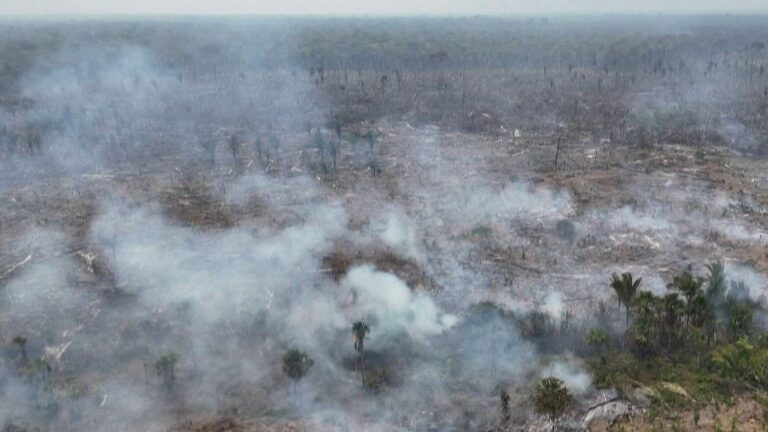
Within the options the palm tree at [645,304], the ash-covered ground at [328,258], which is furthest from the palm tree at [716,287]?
the palm tree at [645,304]

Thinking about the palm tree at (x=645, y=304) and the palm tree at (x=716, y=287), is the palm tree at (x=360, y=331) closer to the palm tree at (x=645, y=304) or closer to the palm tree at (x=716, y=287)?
the palm tree at (x=645, y=304)

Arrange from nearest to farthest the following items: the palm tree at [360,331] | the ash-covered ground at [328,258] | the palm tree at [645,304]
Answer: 1. the ash-covered ground at [328,258]
2. the palm tree at [360,331]
3. the palm tree at [645,304]

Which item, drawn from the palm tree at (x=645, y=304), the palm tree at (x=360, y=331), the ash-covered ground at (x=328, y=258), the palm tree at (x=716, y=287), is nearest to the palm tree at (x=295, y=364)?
the ash-covered ground at (x=328, y=258)

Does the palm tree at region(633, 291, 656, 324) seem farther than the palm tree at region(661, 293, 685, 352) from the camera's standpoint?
Yes

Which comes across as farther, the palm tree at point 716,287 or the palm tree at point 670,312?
the palm tree at point 716,287

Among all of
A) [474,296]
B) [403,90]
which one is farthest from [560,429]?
[403,90]

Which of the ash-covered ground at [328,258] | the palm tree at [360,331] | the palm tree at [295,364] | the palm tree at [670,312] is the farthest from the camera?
the palm tree at [670,312]

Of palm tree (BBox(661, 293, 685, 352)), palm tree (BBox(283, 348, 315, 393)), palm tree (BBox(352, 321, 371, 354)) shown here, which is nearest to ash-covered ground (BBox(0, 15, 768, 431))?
palm tree (BBox(352, 321, 371, 354))

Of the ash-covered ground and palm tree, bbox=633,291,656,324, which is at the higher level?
palm tree, bbox=633,291,656,324

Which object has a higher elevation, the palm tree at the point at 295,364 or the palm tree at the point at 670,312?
the palm tree at the point at 670,312

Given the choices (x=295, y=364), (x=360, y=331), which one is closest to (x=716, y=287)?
(x=360, y=331)

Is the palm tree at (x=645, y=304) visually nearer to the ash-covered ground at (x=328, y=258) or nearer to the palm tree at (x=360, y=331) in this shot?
the ash-covered ground at (x=328, y=258)

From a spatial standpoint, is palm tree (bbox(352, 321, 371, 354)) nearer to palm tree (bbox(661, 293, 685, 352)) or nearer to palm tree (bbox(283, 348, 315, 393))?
palm tree (bbox(283, 348, 315, 393))
